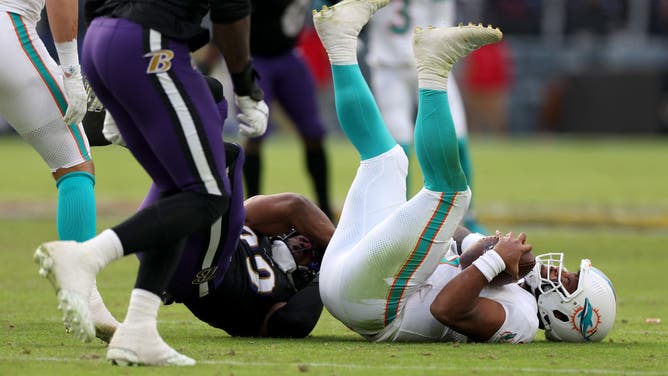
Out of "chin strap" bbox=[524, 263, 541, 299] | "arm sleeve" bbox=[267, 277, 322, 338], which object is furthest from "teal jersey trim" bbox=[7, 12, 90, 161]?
"chin strap" bbox=[524, 263, 541, 299]

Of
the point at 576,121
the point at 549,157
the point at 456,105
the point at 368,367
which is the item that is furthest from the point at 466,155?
the point at 576,121

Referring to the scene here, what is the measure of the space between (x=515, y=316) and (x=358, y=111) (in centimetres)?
114

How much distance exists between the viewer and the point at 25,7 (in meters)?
5.60

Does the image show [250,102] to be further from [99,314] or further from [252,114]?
[99,314]

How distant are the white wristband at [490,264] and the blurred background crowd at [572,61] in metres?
21.4

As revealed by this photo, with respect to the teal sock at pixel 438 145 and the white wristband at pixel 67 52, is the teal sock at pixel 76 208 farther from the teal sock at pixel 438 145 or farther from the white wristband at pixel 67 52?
the teal sock at pixel 438 145

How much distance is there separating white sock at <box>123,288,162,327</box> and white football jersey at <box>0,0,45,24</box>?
164 centimetres

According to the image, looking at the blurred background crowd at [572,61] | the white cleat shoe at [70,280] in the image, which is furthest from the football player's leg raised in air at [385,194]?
the blurred background crowd at [572,61]

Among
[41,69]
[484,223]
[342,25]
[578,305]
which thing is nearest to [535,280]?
[578,305]

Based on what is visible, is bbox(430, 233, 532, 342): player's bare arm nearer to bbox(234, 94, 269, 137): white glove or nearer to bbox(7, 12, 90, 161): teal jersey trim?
bbox(234, 94, 269, 137): white glove

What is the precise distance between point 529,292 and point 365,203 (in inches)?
32.9

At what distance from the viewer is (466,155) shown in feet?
31.0

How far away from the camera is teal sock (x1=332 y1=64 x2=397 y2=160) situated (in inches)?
222

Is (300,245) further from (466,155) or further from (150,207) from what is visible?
(466,155)
